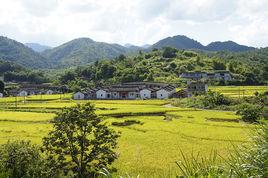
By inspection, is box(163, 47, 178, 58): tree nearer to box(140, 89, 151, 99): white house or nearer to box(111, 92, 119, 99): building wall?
box(111, 92, 119, 99): building wall

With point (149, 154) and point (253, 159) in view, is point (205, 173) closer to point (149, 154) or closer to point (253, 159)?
point (253, 159)

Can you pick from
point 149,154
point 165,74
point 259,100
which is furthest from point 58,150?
point 165,74

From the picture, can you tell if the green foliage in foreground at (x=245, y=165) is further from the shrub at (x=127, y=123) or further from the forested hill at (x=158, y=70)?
the forested hill at (x=158, y=70)

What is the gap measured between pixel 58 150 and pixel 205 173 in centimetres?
1517

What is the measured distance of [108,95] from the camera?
83.1 m

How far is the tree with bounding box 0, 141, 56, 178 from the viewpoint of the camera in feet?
57.3

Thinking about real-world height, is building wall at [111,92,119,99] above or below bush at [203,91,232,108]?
above

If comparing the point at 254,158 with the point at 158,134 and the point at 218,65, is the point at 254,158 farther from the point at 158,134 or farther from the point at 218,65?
the point at 218,65

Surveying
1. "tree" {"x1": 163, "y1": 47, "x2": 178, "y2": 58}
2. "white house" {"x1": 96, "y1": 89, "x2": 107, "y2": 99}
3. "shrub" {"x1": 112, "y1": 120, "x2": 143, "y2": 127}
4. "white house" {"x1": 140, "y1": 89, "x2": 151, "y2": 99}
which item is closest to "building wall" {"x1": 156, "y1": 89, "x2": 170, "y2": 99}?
"white house" {"x1": 140, "y1": 89, "x2": 151, "y2": 99}

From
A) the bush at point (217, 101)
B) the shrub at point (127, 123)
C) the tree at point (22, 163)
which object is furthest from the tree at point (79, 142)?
the bush at point (217, 101)

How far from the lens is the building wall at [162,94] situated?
77.8m

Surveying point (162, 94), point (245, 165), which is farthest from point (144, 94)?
point (245, 165)

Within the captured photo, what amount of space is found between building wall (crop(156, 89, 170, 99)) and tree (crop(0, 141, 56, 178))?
60.4 m

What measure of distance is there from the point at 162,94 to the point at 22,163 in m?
62.0
